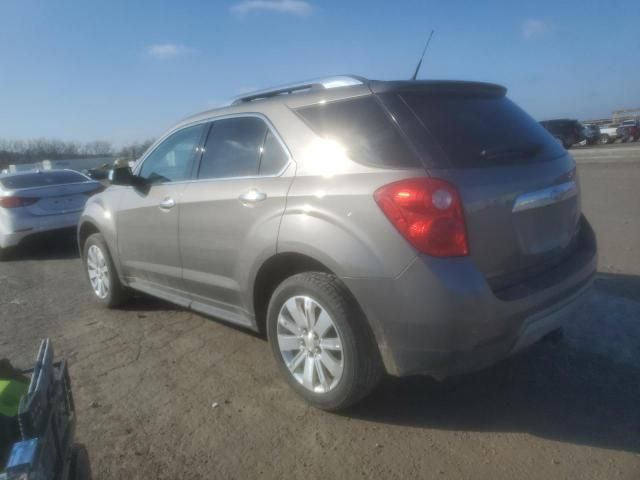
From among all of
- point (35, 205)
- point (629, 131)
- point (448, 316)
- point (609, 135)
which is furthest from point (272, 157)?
point (609, 135)

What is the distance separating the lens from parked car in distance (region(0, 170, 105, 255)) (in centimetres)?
807

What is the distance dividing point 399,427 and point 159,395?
156cm

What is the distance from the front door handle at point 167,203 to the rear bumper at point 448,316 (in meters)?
1.92

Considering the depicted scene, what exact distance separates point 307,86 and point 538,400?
2.35m

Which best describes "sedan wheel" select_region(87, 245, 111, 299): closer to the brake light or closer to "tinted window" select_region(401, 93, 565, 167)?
the brake light

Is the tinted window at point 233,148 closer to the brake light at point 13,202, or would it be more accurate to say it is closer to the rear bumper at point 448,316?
the rear bumper at point 448,316

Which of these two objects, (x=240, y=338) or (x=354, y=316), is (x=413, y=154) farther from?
(x=240, y=338)

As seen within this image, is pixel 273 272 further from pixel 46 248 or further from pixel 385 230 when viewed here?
pixel 46 248

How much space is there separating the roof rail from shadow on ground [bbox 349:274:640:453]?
1886mm

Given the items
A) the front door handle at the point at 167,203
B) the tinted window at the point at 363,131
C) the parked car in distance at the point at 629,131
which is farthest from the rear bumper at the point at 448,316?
the parked car in distance at the point at 629,131

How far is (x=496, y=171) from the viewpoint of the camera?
279 cm

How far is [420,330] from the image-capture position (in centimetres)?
259

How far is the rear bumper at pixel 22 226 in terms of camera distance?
8055 millimetres

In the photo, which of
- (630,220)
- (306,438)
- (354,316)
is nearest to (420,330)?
(354,316)
